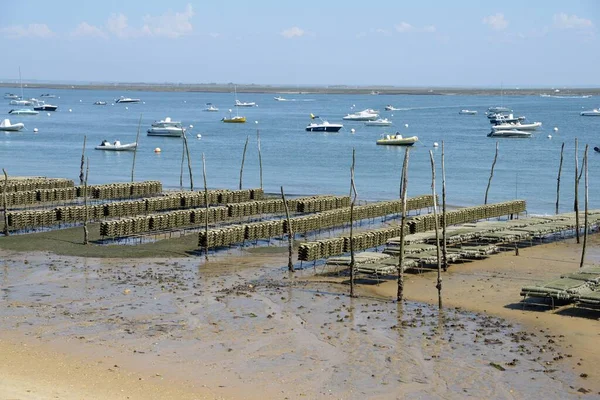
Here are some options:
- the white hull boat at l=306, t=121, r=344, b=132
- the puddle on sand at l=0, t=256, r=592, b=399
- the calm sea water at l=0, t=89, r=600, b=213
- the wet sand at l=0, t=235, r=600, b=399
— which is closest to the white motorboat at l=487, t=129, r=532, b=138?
the calm sea water at l=0, t=89, r=600, b=213

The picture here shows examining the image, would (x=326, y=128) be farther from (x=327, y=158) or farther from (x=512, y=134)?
(x=327, y=158)

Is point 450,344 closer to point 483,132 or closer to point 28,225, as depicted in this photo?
point 28,225

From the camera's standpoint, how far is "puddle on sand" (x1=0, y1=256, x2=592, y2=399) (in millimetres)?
24656

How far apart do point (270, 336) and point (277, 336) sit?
0.23m

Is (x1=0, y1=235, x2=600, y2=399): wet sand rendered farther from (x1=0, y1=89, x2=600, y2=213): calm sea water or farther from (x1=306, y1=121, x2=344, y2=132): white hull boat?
(x1=306, y1=121, x2=344, y2=132): white hull boat

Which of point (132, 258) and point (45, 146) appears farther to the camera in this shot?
point (45, 146)

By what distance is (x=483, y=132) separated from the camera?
144 metres

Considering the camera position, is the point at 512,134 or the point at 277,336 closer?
the point at 277,336

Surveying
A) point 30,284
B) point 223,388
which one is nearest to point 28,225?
point 30,284

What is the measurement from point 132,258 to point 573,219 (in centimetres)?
2462

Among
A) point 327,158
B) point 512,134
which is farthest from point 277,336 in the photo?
point 512,134

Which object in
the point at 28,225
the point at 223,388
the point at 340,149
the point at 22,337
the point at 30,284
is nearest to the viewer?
the point at 223,388

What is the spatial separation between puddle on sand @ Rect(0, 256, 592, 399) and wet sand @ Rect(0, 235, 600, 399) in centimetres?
7

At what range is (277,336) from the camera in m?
28.8
